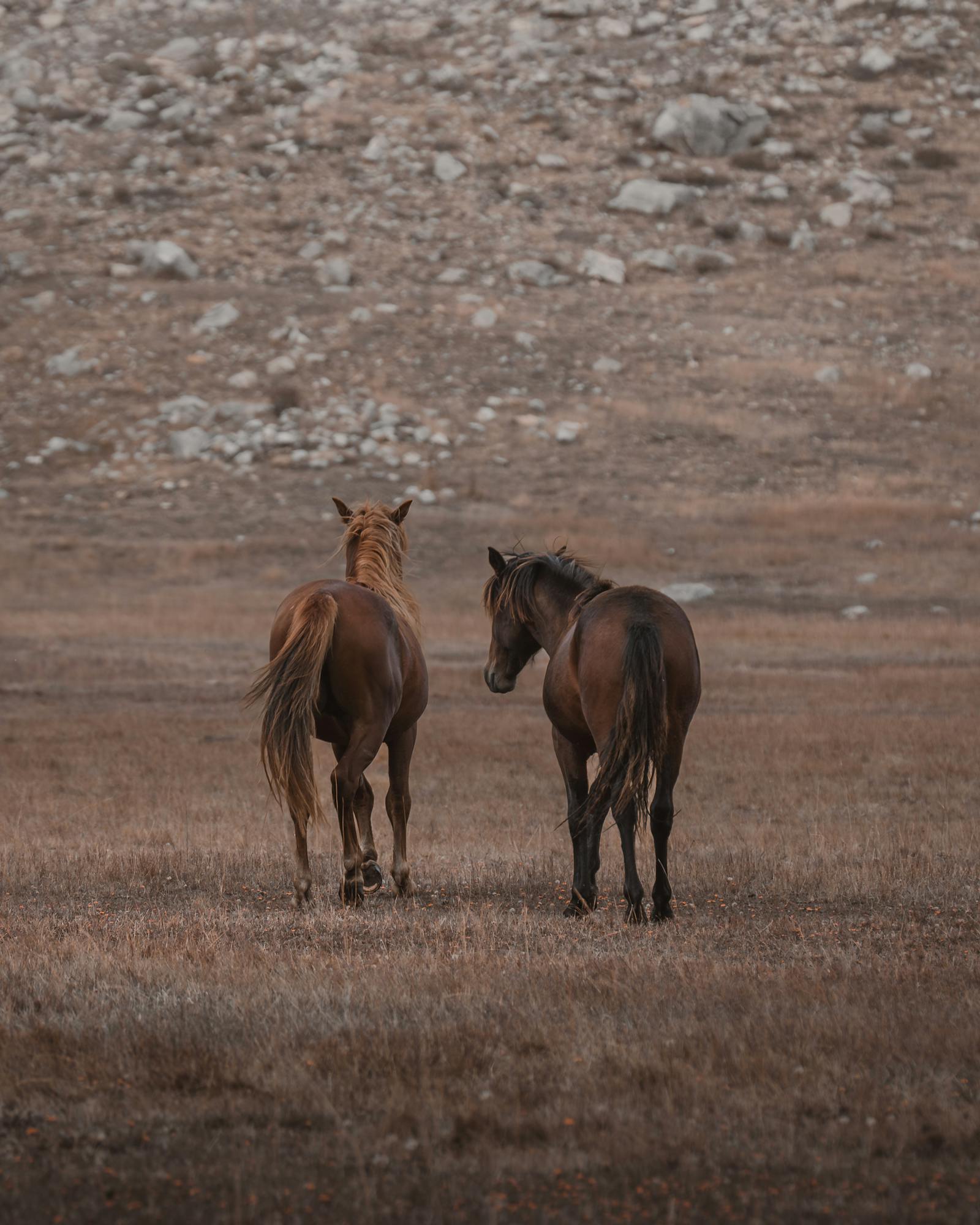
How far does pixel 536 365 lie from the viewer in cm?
4666

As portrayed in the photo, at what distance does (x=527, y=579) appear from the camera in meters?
9.80

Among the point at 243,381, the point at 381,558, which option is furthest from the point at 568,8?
the point at 381,558

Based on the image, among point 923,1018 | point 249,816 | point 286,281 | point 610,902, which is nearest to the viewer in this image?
point 923,1018

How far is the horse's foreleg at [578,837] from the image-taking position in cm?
857

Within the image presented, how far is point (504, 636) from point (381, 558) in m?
1.03

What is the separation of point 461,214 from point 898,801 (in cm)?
4279

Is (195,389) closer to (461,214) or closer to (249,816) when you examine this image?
(461,214)

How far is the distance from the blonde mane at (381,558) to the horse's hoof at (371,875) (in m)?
1.59

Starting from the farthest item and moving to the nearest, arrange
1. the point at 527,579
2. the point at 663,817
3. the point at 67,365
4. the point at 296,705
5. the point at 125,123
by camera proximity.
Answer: the point at 125,123 → the point at 67,365 → the point at 527,579 → the point at 296,705 → the point at 663,817

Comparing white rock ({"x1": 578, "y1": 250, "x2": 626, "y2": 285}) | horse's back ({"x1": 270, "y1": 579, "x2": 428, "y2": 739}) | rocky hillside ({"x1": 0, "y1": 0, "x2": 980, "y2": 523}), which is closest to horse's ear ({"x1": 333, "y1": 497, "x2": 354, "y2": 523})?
horse's back ({"x1": 270, "y1": 579, "x2": 428, "y2": 739})

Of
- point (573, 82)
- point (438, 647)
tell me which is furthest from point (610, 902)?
point (573, 82)

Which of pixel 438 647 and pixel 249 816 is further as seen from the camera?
pixel 438 647

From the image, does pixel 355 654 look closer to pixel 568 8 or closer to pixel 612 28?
pixel 612 28

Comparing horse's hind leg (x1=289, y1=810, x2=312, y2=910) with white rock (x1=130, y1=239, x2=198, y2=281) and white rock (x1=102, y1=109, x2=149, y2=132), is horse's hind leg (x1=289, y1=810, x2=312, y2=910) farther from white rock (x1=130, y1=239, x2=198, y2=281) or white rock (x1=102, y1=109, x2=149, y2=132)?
white rock (x1=102, y1=109, x2=149, y2=132)
